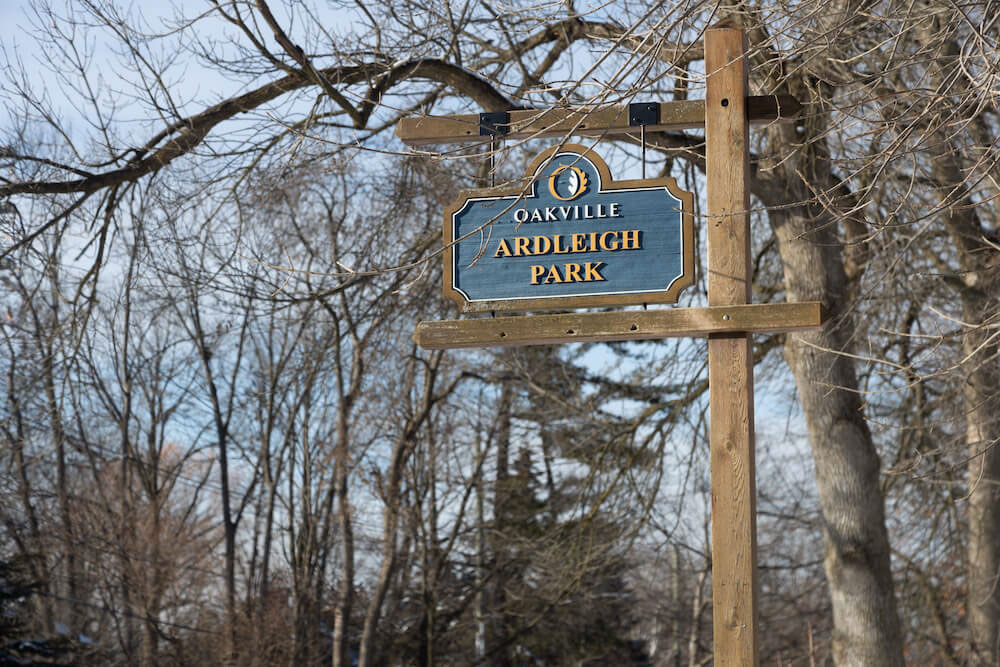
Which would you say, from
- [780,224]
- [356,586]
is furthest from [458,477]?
[780,224]

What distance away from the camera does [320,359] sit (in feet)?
32.7

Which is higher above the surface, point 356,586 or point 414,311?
point 414,311

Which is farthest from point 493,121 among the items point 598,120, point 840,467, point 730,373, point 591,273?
point 840,467

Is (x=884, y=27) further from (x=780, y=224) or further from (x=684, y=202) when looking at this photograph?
(x=684, y=202)

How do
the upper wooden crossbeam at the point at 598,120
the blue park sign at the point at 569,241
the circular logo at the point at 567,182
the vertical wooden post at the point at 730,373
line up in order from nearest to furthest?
the vertical wooden post at the point at 730,373 → the blue park sign at the point at 569,241 → the circular logo at the point at 567,182 → the upper wooden crossbeam at the point at 598,120

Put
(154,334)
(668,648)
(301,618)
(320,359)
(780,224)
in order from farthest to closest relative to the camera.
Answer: (668,648) → (154,334) → (301,618) → (320,359) → (780,224)

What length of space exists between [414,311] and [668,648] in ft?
69.6

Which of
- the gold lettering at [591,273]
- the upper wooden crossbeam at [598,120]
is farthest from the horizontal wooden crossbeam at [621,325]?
the upper wooden crossbeam at [598,120]

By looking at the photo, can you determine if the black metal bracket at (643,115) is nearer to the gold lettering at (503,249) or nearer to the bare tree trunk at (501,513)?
the gold lettering at (503,249)

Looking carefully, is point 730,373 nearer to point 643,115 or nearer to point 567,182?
point 567,182

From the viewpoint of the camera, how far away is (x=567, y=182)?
14.0ft

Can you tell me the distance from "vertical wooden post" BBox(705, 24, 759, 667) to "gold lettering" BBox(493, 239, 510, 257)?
31.2 inches

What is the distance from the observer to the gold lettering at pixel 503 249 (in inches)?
169

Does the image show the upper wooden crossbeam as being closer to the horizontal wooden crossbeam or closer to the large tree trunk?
the horizontal wooden crossbeam
